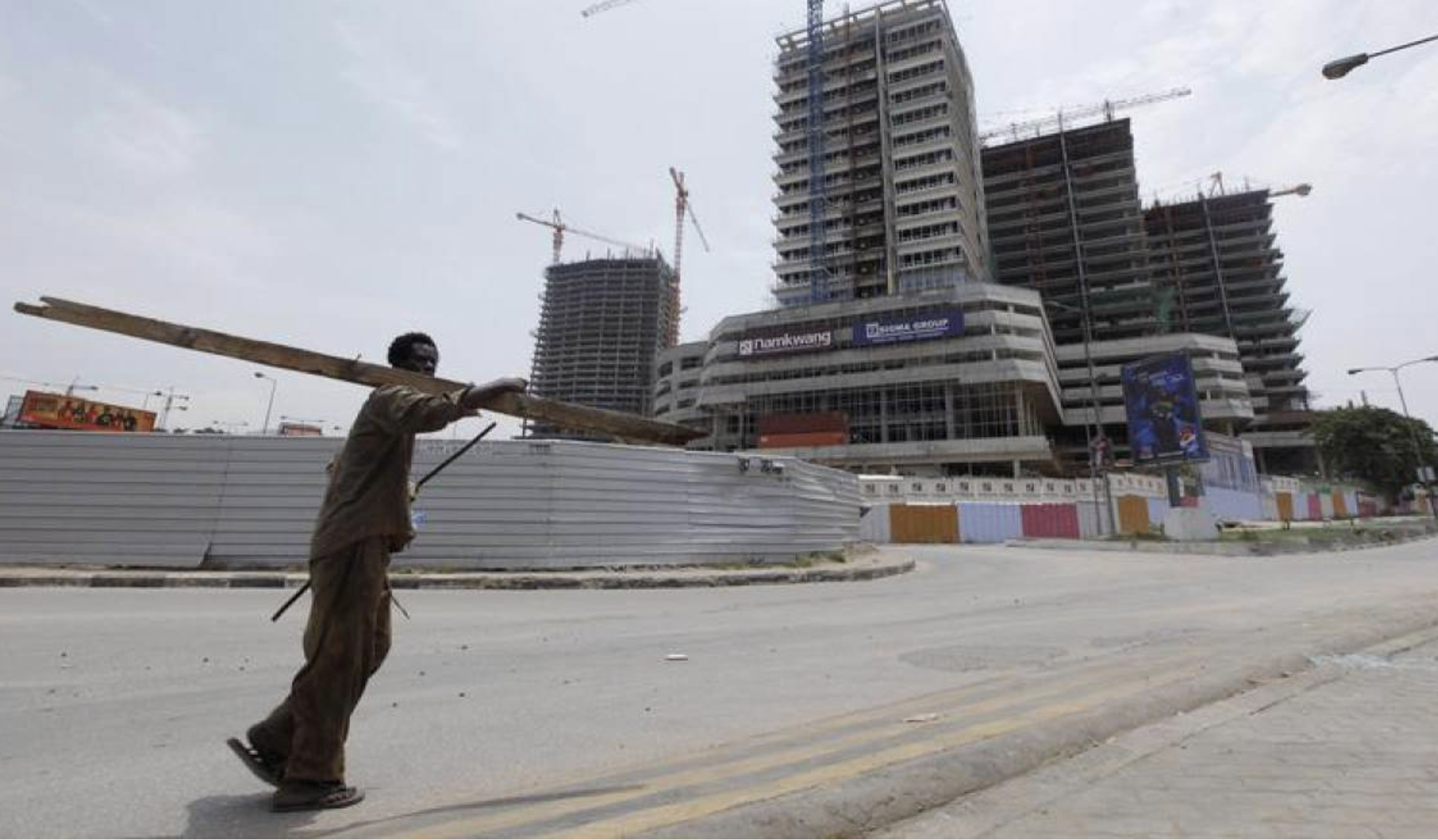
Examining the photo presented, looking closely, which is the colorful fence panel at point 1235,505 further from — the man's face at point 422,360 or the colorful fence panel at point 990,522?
the man's face at point 422,360

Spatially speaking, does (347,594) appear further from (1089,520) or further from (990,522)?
(1089,520)

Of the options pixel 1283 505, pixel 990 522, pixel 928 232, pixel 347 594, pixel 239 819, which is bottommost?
pixel 239 819

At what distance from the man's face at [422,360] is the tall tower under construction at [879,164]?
93932mm

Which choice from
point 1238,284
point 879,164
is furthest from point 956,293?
point 1238,284

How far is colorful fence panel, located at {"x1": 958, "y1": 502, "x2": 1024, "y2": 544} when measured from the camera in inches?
1423

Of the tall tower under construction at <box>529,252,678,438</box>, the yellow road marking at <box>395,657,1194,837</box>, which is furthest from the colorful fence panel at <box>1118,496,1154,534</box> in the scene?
the tall tower under construction at <box>529,252,678,438</box>

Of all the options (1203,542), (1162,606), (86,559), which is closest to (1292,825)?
(1162,606)

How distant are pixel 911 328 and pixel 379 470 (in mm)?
82217

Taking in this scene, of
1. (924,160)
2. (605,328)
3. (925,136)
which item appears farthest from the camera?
(605,328)

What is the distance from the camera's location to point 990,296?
7956 cm

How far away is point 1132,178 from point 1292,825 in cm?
13267

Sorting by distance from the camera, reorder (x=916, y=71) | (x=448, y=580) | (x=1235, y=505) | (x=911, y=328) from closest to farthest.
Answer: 1. (x=448, y=580)
2. (x=1235, y=505)
3. (x=911, y=328)
4. (x=916, y=71)

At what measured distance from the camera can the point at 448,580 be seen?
1283 cm

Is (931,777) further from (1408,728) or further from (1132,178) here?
(1132,178)
